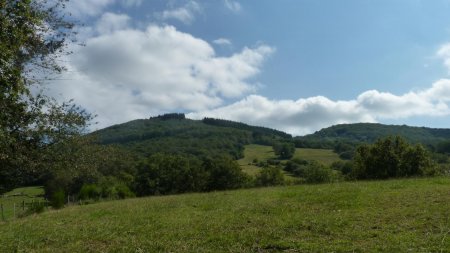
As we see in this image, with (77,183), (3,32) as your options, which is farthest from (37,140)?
(77,183)

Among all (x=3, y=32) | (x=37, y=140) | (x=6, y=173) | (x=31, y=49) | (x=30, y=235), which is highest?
(x=31, y=49)

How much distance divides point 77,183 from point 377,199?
95.4 meters

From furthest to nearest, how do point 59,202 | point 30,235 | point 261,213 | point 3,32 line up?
1. point 59,202
2. point 261,213
3. point 30,235
4. point 3,32

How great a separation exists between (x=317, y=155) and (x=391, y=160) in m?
109

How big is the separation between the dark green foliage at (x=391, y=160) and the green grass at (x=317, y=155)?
294ft

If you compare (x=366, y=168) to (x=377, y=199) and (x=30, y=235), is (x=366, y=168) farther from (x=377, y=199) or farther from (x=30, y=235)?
(x=30, y=235)

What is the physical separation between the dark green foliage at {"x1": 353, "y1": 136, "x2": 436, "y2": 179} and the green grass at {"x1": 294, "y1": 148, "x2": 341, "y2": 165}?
3533 inches

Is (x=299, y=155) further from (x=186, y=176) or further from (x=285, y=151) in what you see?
(x=186, y=176)

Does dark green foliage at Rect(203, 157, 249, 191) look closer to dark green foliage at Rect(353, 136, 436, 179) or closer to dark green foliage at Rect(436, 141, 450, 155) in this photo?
dark green foliage at Rect(353, 136, 436, 179)

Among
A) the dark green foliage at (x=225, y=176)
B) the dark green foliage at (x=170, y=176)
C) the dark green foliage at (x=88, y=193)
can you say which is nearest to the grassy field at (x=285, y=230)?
the dark green foliage at (x=88, y=193)

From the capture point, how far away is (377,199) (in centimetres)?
2095

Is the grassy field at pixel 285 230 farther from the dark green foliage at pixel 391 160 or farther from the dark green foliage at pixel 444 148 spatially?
the dark green foliage at pixel 444 148

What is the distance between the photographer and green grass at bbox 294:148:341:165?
537 ft

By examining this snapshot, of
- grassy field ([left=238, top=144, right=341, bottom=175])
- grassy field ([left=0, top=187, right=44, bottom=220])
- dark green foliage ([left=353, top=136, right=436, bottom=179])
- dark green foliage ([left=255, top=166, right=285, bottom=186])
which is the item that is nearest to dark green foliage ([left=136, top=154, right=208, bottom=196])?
dark green foliage ([left=255, top=166, right=285, bottom=186])
